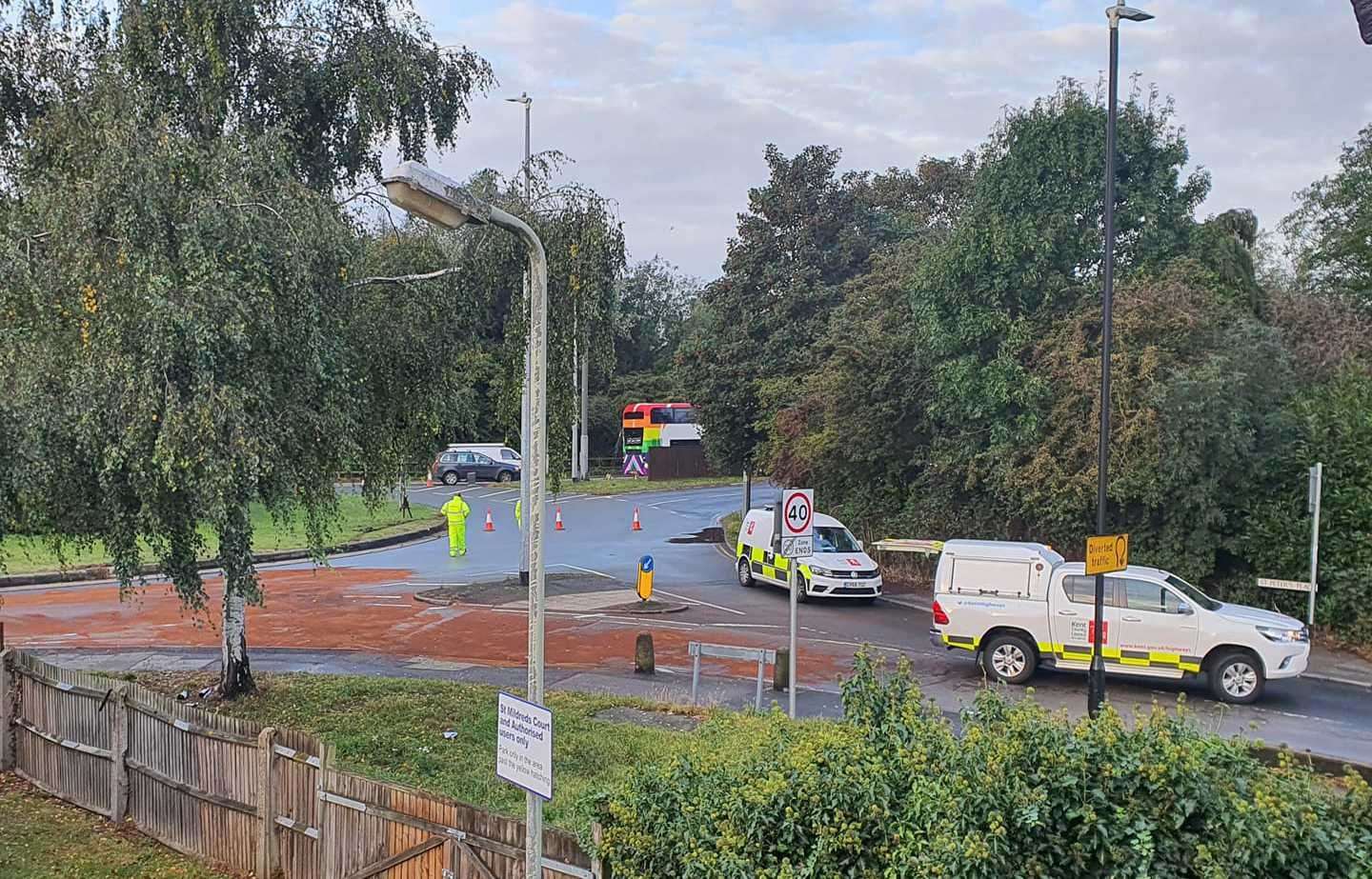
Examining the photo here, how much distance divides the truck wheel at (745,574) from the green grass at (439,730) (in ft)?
34.3

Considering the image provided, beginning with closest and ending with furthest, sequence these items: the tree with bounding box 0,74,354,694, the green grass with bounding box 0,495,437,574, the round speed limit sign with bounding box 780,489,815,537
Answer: the tree with bounding box 0,74,354,694, the round speed limit sign with bounding box 780,489,815,537, the green grass with bounding box 0,495,437,574

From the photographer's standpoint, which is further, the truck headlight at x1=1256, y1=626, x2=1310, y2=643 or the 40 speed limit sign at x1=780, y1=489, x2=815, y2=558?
the truck headlight at x1=1256, y1=626, x2=1310, y2=643

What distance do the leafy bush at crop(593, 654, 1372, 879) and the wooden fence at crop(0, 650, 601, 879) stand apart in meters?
0.84

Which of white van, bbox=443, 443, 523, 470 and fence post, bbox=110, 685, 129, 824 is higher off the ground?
white van, bbox=443, 443, 523, 470

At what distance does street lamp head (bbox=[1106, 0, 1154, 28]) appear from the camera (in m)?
11.9

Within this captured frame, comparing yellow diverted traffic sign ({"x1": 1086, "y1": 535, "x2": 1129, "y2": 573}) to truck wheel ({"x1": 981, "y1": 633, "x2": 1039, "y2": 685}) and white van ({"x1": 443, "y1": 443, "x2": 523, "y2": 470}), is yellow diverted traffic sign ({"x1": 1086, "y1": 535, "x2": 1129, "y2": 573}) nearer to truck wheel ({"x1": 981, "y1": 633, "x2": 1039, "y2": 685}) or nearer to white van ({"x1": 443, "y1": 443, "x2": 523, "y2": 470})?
truck wheel ({"x1": 981, "y1": 633, "x2": 1039, "y2": 685})

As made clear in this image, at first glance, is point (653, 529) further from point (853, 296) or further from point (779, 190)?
point (779, 190)

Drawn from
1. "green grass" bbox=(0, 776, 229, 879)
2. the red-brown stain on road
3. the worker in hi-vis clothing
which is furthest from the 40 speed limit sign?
the worker in hi-vis clothing

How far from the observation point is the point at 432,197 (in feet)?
17.2

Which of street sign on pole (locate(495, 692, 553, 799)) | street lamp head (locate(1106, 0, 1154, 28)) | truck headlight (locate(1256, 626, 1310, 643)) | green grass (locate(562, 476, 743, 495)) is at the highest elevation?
street lamp head (locate(1106, 0, 1154, 28))

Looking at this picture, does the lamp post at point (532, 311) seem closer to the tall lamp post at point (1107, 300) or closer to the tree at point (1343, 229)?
the tall lamp post at point (1107, 300)

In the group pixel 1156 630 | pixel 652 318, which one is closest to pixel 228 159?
pixel 1156 630

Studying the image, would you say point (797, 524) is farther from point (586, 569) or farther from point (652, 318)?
point (652, 318)

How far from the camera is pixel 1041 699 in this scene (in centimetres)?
1386
